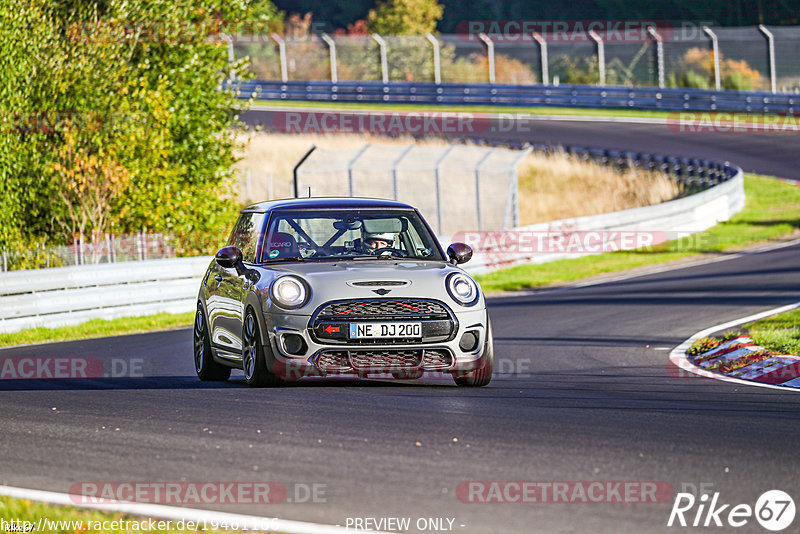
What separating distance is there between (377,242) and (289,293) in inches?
51.3

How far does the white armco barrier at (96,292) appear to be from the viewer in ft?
54.3

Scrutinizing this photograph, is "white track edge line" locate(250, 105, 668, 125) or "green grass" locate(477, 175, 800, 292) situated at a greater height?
"white track edge line" locate(250, 105, 668, 125)

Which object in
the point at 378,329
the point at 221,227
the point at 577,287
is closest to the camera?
the point at 378,329

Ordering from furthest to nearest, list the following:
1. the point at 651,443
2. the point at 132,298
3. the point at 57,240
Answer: the point at 57,240 → the point at 132,298 → the point at 651,443

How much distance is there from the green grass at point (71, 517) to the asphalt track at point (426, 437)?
0.41 metres

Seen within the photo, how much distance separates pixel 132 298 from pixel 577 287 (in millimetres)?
7675

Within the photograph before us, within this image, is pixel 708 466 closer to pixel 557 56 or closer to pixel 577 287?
pixel 577 287

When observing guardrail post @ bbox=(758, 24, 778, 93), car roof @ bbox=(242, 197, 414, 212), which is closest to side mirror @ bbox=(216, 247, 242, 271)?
car roof @ bbox=(242, 197, 414, 212)

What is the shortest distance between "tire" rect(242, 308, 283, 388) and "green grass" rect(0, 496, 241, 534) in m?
3.69

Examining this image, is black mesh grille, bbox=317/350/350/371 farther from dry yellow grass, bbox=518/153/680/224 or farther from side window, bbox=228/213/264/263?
dry yellow grass, bbox=518/153/680/224

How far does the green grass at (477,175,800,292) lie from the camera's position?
22847 millimetres

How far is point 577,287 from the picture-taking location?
825 inches

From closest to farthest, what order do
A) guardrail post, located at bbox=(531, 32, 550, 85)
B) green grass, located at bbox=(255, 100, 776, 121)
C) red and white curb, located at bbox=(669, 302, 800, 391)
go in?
red and white curb, located at bbox=(669, 302, 800, 391), green grass, located at bbox=(255, 100, 776, 121), guardrail post, located at bbox=(531, 32, 550, 85)

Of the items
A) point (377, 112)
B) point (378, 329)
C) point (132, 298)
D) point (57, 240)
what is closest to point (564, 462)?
point (378, 329)
